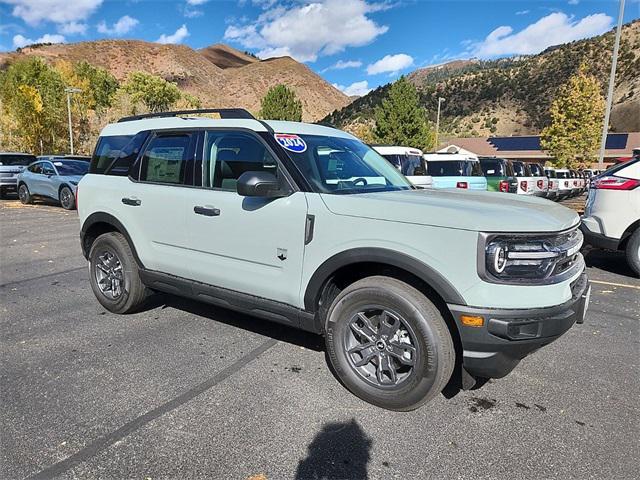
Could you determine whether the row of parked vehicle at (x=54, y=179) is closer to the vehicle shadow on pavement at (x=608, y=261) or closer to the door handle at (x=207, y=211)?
the door handle at (x=207, y=211)

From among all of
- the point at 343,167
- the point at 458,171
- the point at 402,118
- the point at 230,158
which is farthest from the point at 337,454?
the point at 402,118

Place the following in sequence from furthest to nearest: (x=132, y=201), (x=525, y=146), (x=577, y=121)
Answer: (x=525, y=146)
(x=577, y=121)
(x=132, y=201)

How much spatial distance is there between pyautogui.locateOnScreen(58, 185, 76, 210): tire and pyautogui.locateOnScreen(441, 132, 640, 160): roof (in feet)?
140

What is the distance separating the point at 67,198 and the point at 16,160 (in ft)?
18.8

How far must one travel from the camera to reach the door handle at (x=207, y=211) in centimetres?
353

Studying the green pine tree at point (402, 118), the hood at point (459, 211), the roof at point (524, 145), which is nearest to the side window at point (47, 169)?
the hood at point (459, 211)

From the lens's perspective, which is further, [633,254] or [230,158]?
[633,254]

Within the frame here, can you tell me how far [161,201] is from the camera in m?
3.93

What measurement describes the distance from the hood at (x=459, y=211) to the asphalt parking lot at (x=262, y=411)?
1.20 m

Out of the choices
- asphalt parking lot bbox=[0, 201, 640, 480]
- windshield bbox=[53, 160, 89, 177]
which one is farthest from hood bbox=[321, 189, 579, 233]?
windshield bbox=[53, 160, 89, 177]

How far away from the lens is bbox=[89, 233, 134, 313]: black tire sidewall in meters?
4.32

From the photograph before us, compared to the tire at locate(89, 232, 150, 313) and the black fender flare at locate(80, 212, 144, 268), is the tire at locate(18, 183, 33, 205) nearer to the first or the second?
the black fender flare at locate(80, 212, 144, 268)

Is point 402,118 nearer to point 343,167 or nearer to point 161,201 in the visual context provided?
point 343,167

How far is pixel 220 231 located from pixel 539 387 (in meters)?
2.60
